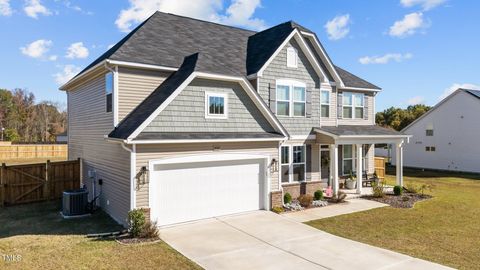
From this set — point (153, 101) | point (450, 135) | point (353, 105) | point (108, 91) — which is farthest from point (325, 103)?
point (450, 135)

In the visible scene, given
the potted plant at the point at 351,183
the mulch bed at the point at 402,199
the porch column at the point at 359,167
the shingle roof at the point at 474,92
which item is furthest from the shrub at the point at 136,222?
the shingle roof at the point at 474,92

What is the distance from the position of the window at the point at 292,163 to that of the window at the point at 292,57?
4.13m

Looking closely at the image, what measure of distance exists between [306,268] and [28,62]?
39651mm

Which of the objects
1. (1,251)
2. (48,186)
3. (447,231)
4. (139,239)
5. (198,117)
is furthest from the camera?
(48,186)

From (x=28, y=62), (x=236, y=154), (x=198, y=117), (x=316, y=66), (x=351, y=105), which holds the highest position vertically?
(x=28, y=62)

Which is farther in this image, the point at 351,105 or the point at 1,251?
the point at 351,105

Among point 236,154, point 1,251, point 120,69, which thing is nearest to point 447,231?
point 236,154

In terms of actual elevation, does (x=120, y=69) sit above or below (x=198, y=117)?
above

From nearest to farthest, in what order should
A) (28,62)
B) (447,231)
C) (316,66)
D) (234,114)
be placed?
(447,231), (234,114), (316,66), (28,62)

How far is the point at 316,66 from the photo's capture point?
1695cm

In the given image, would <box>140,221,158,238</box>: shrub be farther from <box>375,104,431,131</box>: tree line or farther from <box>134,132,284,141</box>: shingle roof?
<box>375,104,431,131</box>: tree line

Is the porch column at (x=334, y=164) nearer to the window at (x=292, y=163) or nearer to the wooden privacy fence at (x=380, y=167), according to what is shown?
the window at (x=292, y=163)

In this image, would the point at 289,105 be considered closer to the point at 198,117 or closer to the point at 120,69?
A: the point at 198,117

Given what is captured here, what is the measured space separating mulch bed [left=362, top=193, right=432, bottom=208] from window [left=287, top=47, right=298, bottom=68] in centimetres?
784
